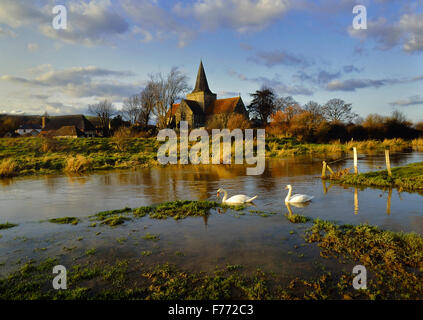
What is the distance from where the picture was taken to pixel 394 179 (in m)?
14.0

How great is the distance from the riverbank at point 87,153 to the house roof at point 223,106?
86.4 ft

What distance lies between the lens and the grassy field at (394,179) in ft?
42.5

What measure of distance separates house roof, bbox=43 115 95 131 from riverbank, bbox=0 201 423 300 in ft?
200

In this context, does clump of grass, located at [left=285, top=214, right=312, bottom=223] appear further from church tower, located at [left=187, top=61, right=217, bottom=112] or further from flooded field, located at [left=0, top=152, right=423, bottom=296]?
church tower, located at [left=187, top=61, right=217, bottom=112]

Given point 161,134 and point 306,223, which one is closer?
point 306,223

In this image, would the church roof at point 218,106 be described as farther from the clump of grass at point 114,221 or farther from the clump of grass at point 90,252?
the clump of grass at point 90,252

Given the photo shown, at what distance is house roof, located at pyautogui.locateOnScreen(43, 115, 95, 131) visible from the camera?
6177cm

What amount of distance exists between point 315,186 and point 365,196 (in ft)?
9.46

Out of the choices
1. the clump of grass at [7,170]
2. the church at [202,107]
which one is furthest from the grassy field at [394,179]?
the church at [202,107]

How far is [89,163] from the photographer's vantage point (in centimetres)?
2441

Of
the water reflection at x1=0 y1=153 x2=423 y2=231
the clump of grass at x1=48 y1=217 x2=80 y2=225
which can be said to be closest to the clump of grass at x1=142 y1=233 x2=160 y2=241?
the water reflection at x1=0 y1=153 x2=423 y2=231

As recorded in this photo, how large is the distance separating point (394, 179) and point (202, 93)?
61.4m
